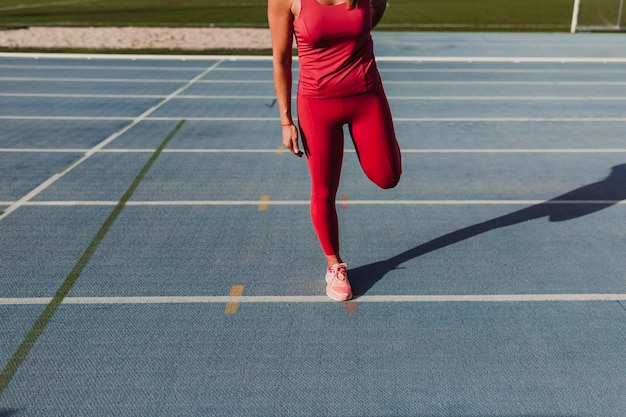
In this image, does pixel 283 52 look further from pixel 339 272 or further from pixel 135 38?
pixel 135 38

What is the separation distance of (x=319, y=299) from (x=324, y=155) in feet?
2.54

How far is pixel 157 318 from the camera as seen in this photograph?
3.07 meters

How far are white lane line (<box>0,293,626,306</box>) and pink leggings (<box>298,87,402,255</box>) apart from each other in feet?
1.32

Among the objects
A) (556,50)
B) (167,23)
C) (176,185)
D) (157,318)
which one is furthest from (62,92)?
(167,23)

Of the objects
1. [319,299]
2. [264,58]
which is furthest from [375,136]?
[264,58]

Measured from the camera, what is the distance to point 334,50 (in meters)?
2.83

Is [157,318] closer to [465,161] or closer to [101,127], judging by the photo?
[465,161]

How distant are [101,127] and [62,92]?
282cm

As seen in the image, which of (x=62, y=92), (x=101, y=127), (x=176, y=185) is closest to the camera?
(x=176, y=185)

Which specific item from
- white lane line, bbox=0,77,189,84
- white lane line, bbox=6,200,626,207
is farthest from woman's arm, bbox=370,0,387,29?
white lane line, bbox=0,77,189,84

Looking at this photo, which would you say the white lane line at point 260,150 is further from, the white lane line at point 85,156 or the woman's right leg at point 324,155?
the woman's right leg at point 324,155

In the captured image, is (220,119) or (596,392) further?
(220,119)

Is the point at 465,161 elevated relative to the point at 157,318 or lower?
lower

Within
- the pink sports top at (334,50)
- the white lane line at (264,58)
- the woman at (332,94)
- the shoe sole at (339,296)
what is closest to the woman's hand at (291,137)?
the woman at (332,94)
